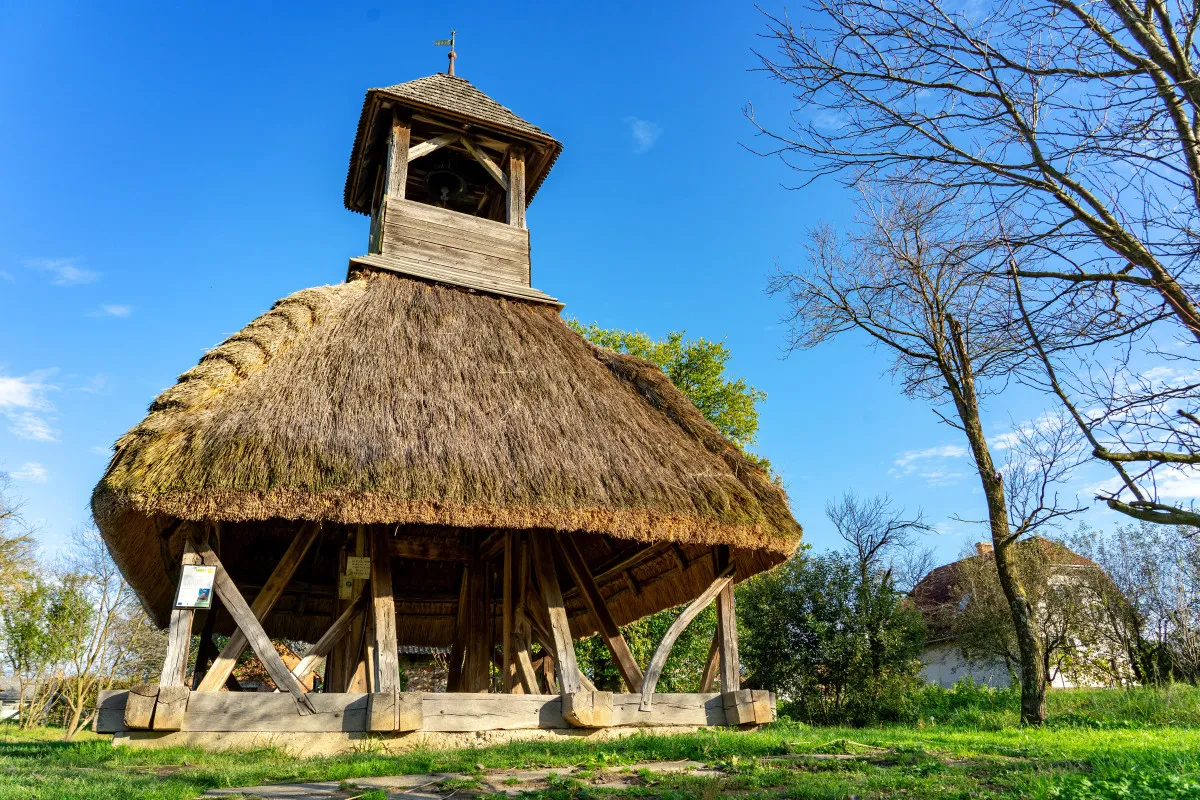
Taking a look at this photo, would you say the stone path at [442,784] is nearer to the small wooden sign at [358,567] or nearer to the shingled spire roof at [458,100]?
the small wooden sign at [358,567]

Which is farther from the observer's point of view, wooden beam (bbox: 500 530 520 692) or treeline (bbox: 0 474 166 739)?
treeline (bbox: 0 474 166 739)

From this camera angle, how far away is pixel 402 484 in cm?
674

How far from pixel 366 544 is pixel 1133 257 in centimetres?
765

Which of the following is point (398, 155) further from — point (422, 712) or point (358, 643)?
point (422, 712)

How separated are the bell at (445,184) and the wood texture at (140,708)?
8327mm

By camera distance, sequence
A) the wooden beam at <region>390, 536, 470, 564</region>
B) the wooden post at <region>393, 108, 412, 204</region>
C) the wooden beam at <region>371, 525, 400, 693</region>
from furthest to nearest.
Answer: the wooden post at <region>393, 108, 412, 204</region> → the wooden beam at <region>390, 536, 470, 564</region> → the wooden beam at <region>371, 525, 400, 693</region>

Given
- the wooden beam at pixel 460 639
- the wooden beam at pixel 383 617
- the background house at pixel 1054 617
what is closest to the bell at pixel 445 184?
the wooden beam at pixel 460 639

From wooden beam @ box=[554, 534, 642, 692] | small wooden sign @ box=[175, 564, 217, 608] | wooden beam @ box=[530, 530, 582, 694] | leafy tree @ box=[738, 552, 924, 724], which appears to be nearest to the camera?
small wooden sign @ box=[175, 564, 217, 608]

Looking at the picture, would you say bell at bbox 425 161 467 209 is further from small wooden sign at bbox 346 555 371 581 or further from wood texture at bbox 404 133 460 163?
small wooden sign at bbox 346 555 371 581

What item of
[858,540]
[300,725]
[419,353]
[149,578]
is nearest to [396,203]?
[419,353]

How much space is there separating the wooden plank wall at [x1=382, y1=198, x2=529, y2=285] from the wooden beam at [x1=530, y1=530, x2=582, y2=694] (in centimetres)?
430

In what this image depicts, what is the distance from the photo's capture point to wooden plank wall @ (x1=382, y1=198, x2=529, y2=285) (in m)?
10.8

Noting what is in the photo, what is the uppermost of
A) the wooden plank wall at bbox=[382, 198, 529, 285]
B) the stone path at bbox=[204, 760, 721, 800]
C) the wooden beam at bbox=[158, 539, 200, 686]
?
the wooden plank wall at bbox=[382, 198, 529, 285]

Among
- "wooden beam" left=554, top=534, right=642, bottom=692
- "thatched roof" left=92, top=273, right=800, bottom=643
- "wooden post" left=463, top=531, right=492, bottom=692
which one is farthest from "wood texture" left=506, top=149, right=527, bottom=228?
"wooden beam" left=554, top=534, right=642, bottom=692
